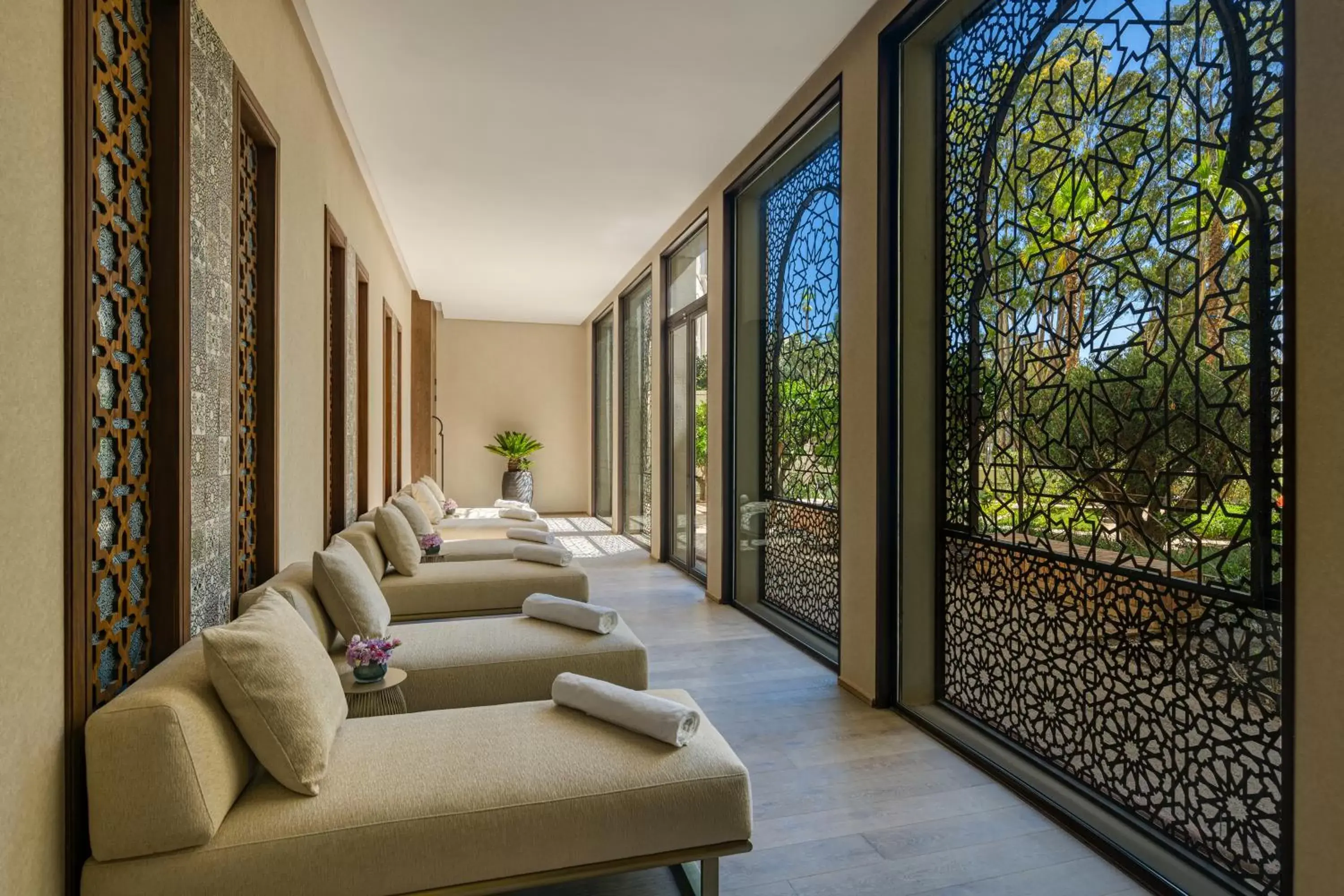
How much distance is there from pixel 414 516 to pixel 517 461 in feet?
20.2

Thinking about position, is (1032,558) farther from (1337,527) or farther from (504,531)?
(504,531)

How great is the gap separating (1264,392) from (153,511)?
2.91m

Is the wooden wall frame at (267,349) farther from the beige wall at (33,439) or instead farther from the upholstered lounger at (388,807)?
the beige wall at (33,439)

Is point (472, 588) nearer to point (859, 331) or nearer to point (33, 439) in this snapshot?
point (859, 331)

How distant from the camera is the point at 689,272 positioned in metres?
6.52

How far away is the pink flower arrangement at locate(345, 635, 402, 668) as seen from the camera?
8.20 feet

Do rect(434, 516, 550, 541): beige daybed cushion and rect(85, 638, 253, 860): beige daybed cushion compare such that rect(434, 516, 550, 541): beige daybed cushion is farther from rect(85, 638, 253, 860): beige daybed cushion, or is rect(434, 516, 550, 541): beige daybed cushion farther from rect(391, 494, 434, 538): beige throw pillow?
rect(85, 638, 253, 860): beige daybed cushion

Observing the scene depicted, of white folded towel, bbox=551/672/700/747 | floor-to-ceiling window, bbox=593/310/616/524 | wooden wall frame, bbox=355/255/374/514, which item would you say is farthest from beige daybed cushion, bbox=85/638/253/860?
floor-to-ceiling window, bbox=593/310/616/524

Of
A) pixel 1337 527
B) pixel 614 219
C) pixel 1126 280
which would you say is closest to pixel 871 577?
pixel 1126 280

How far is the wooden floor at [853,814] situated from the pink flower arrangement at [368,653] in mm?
943

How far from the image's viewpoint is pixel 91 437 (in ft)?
5.40

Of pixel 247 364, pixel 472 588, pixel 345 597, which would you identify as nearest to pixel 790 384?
pixel 472 588

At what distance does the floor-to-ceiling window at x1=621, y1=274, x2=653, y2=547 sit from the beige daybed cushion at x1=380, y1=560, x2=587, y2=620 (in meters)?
3.33

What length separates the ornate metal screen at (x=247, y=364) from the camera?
9.05 ft
